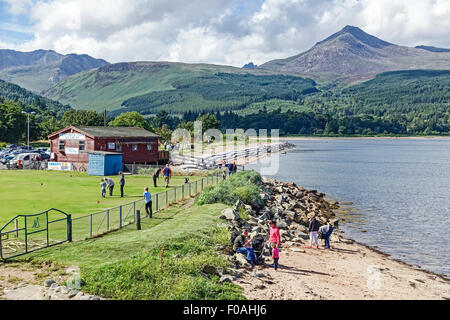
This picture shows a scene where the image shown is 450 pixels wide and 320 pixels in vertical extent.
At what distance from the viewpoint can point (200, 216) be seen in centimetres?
2447

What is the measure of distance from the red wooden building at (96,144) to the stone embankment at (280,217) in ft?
64.9

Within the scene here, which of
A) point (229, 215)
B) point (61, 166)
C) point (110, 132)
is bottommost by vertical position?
point (229, 215)

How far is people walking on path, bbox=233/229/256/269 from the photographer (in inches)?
745

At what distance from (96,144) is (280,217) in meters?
29.7

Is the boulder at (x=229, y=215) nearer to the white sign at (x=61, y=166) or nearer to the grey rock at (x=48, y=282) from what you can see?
the grey rock at (x=48, y=282)

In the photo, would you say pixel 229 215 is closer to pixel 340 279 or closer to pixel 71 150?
pixel 340 279

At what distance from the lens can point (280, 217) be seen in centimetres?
3072

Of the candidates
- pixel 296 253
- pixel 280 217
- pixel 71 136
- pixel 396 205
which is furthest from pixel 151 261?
pixel 71 136

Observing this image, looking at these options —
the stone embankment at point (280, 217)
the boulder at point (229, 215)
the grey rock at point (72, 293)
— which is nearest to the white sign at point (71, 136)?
the stone embankment at point (280, 217)

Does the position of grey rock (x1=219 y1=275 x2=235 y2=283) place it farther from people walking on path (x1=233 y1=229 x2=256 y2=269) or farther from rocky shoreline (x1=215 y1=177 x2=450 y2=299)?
people walking on path (x1=233 y1=229 x2=256 y2=269)

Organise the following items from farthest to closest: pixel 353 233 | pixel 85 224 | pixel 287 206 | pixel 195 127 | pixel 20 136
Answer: pixel 195 127 → pixel 20 136 → pixel 287 206 → pixel 353 233 → pixel 85 224
